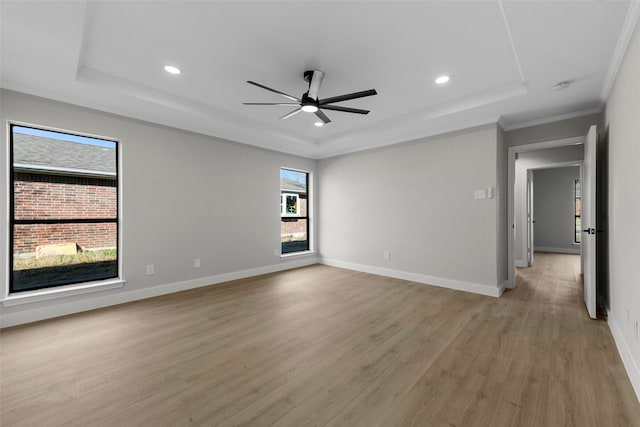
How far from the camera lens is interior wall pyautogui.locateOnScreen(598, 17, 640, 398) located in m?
1.83

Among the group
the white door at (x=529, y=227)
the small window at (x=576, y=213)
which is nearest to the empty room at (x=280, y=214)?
the white door at (x=529, y=227)

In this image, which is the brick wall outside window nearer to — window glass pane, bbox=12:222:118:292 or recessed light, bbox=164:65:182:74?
window glass pane, bbox=12:222:118:292

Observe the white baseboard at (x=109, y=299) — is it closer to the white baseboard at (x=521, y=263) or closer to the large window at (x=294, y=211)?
the large window at (x=294, y=211)

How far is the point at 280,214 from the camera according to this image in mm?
5441

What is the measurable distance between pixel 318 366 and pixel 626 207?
8.77 feet

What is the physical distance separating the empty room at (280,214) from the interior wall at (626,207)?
1.4 inches

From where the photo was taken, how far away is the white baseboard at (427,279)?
381 centimetres

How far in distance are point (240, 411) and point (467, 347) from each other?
6.26 ft

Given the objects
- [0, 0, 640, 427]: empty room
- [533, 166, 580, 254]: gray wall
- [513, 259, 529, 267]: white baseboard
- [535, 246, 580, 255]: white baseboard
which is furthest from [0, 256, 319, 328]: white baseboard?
[533, 166, 580, 254]: gray wall

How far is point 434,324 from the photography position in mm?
2846

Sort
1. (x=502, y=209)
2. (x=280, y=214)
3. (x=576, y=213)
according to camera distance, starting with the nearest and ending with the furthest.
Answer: (x=502, y=209), (x=280, y=214), (x=576, y=213)

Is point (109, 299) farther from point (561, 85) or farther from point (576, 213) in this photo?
point (576, 213)

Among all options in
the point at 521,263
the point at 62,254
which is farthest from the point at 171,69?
the point at 521,263

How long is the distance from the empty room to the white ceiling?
0.02 metres
